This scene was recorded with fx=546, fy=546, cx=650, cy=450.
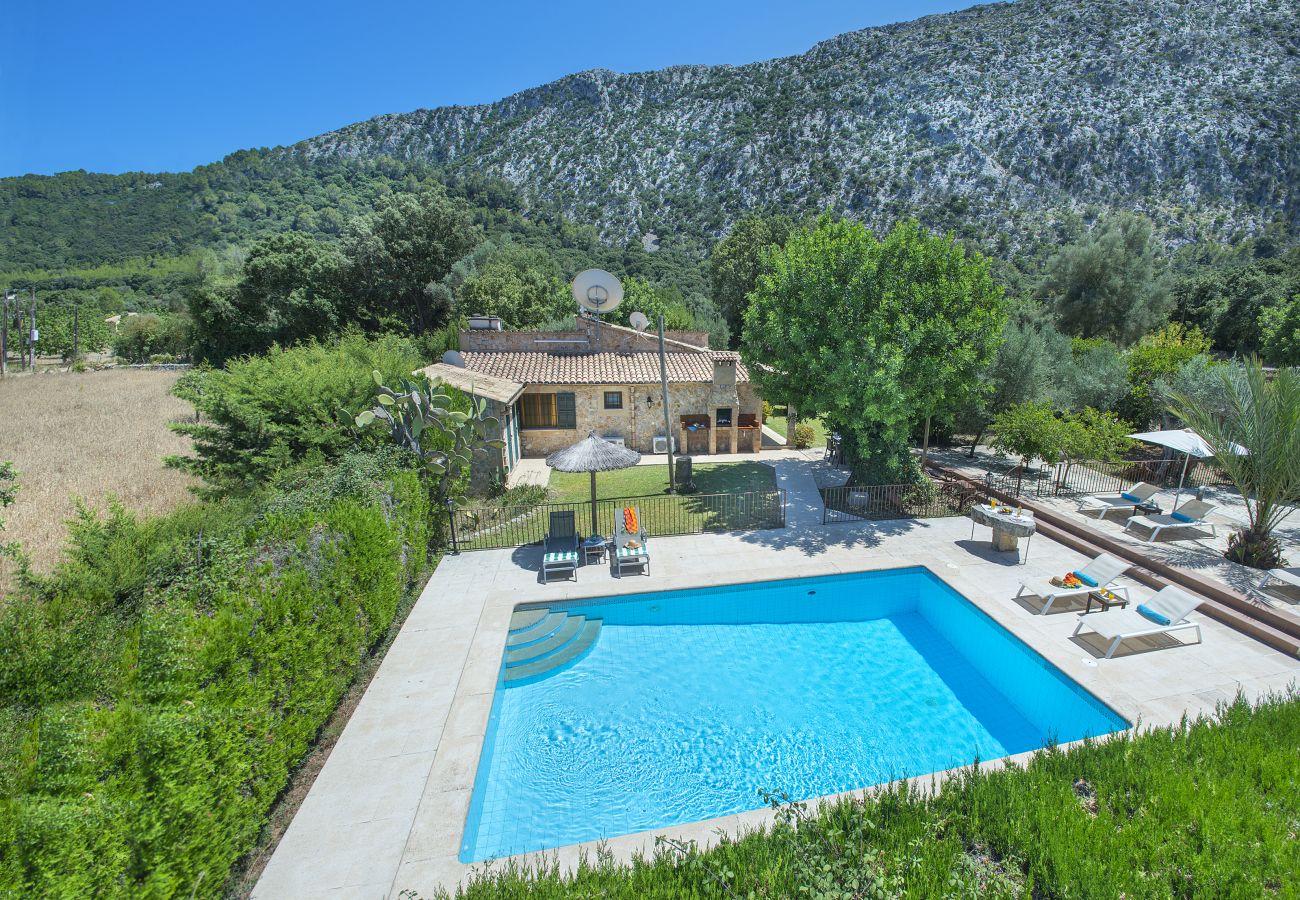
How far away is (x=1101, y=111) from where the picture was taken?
7288 centimetres

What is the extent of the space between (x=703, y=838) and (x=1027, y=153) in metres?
96.7

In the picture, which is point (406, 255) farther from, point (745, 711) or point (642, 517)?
point (745, 711)

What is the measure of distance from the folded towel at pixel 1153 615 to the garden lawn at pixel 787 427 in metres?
13.5

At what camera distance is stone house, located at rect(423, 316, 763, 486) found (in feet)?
70.5

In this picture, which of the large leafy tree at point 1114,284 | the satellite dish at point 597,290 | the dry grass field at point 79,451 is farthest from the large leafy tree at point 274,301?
the large leafy tree at point 1114,284

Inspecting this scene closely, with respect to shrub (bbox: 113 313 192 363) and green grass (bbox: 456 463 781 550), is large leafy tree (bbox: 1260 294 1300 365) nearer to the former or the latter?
green grass (bbox: 456 463 781 550)

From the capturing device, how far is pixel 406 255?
4156 cm

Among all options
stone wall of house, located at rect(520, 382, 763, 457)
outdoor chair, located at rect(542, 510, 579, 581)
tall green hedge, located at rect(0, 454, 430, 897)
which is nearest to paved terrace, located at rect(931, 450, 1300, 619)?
stone wall of house, located at rect(520, 382, 763, 457)

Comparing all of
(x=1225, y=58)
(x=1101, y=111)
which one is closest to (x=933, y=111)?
(x=1101, y=111)

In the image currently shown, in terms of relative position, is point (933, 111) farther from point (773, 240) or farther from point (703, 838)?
point (703, 838)

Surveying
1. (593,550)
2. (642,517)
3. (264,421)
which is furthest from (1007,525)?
(264,421)

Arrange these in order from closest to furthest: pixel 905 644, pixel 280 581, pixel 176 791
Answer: pixel 176 791, pixel 280 581, pixel 905 644

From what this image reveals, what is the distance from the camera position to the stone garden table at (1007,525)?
1185 centimetres

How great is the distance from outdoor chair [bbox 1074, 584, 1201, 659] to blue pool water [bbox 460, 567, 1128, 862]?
1.34 metres
